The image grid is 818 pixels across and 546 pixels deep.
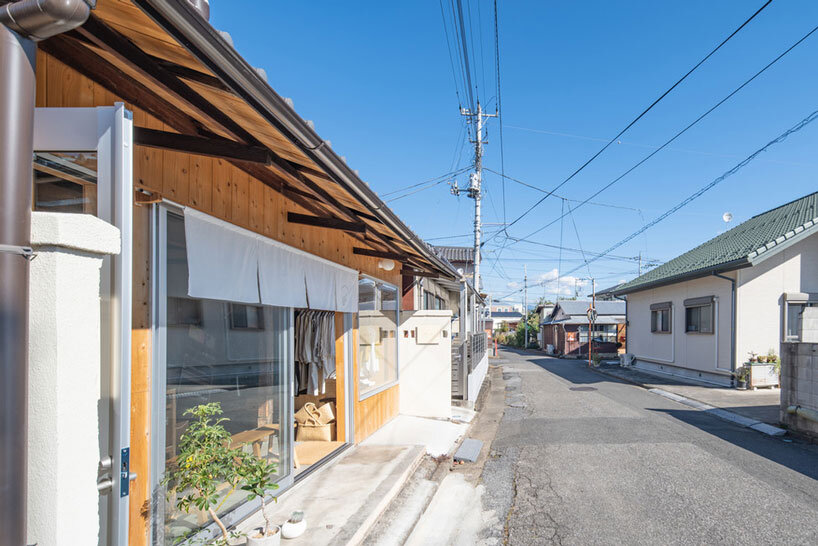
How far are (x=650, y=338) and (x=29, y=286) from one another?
20078 millimetres

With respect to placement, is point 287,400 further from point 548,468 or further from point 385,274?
point 385,274

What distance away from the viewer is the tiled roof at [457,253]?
93.0 ft

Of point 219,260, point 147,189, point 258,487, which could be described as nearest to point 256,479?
point 258,487

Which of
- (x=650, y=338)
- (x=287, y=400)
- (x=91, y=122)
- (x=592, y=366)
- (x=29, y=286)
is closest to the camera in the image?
(x=29, y=286)

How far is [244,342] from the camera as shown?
13.4 ft

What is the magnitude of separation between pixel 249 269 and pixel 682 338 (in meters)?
15.8

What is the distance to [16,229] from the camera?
1.47 m

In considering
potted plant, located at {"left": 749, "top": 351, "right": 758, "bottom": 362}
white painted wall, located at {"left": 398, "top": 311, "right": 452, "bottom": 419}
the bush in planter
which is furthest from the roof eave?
the bush in planter

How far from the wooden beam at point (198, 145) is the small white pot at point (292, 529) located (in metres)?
2.68

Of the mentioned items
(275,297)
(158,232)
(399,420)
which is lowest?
(399,420)

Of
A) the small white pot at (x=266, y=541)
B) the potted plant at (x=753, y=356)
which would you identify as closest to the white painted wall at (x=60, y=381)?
the small white pot at (x=266, y=541)

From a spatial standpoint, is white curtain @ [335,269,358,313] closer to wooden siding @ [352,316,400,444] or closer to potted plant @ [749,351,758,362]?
wooden siding @ [352,316,400,444]

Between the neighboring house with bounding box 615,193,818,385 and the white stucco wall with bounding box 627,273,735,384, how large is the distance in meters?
0.03

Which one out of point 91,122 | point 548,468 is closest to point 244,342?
point 91,122
